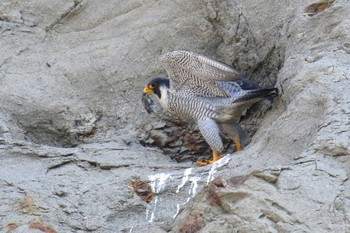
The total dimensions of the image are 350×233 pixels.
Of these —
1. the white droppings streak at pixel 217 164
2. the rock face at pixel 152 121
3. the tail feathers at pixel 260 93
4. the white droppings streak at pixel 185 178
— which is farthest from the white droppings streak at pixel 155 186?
the tail feathers at pixel 260 93

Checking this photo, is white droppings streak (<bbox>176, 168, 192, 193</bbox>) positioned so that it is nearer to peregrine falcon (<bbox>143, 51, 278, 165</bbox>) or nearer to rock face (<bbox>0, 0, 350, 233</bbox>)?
rock face (<bbox>0, 0, 350, 233</bbox>)

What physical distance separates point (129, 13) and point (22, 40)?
1.11m

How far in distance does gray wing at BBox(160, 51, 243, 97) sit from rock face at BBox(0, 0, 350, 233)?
0.49 m

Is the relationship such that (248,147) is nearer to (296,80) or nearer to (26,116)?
(296,80)

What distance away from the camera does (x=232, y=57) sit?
10078 millimetres

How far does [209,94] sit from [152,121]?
76cm

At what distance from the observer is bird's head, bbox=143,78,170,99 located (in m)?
9.66

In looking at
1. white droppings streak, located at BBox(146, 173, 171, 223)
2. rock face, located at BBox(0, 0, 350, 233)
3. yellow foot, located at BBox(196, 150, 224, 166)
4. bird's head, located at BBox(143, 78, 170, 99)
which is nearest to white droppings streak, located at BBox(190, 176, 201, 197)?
rock face, located at BBox(0, 0, 350, 233)

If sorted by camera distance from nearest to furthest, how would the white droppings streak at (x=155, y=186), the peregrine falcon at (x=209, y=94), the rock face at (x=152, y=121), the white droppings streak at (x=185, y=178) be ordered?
the rock face at (x=152, y=121)
the white droppings streak at (x=155, y=186)
the white droppings streak at (x=185, y=178)
the peregrine falcon at (x=209, y=94)

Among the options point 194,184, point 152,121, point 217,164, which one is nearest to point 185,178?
point 194,184

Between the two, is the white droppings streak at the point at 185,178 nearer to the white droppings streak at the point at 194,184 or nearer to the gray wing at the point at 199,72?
the white droppings streak at the point at 194,184

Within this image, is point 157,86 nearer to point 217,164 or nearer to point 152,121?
point 152,121

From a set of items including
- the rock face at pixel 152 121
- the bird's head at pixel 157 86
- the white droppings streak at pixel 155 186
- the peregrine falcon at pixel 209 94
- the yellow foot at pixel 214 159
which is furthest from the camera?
the bird's head at pixel 157 86

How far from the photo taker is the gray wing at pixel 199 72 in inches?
369
